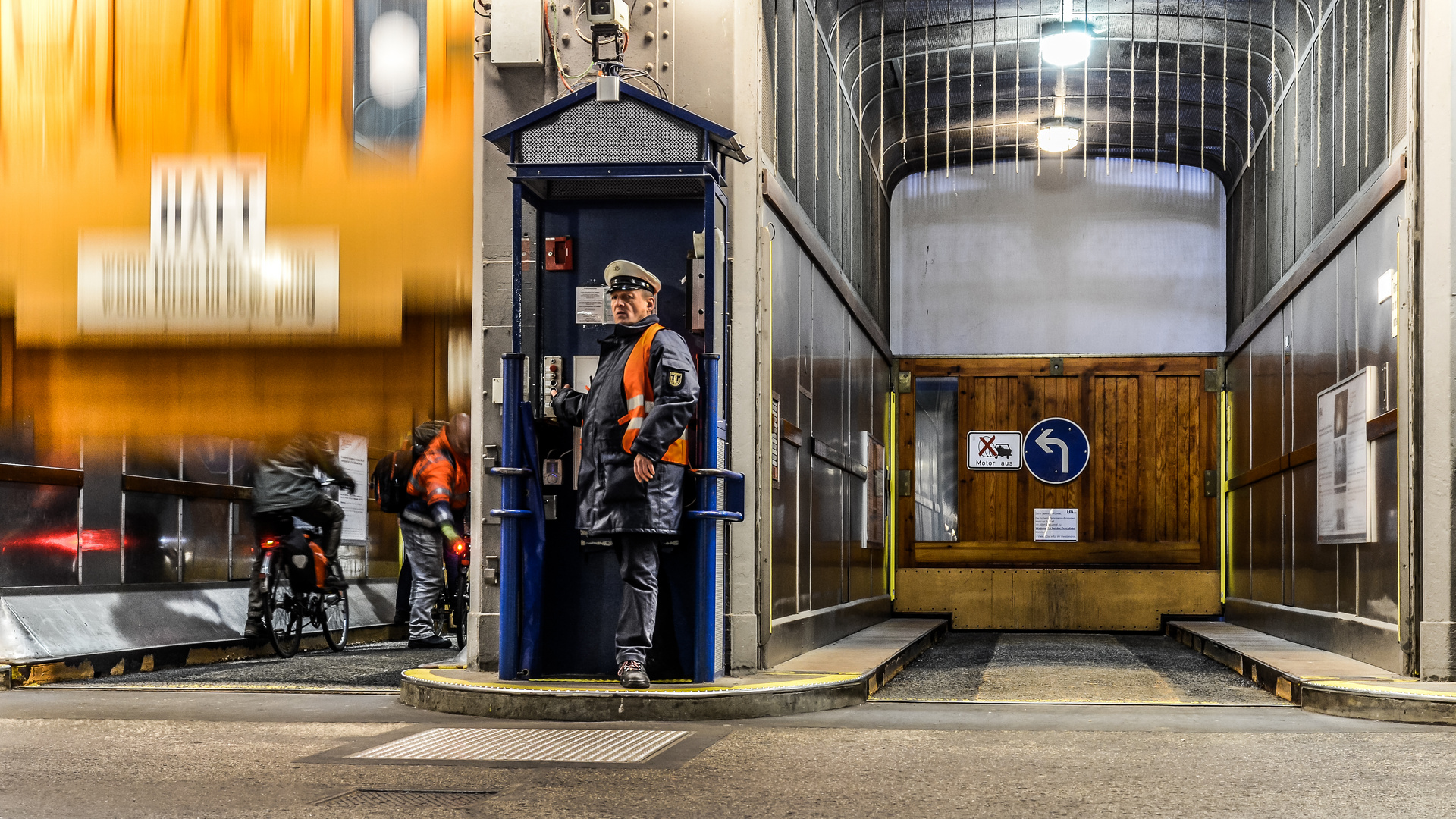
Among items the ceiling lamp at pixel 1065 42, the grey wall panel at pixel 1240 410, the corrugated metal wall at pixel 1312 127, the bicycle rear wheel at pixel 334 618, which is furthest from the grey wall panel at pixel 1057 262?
the bicycle rear wheel at pixel 334 618

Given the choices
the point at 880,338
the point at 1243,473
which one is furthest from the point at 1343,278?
the point at 880,338

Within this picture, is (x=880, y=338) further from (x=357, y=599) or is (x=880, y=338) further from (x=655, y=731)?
(x=655, y=731)

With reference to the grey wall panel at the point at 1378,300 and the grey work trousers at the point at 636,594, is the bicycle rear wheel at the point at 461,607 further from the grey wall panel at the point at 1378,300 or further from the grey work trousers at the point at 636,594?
the grey wall panel at the point at 1378,300

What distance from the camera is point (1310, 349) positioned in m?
9.95

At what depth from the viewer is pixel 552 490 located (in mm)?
6605

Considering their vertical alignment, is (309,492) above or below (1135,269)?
below

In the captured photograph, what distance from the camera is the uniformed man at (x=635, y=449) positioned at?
607 centimetres

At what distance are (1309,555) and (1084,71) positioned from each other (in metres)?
4.22

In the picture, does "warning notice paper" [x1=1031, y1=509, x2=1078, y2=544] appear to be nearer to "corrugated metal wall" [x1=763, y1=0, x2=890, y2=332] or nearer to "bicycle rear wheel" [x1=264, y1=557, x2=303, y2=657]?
"corrugated metal wall" [x1=763, y1=0, x2=890, y2=332]

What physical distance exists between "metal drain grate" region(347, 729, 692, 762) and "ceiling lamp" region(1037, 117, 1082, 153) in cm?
872

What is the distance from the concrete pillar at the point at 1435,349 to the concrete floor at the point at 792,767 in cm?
101

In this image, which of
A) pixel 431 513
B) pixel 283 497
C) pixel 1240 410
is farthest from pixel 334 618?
pixel 1240 410

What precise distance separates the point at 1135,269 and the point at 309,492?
839 centimetres

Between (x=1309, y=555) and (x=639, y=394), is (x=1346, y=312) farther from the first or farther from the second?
(x=639, y=394)
